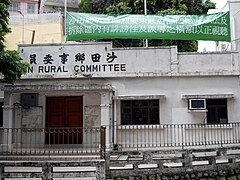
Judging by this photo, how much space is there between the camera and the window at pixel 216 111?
14312mm

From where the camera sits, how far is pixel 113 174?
29.8ft

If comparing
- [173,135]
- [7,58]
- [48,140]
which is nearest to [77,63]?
[48,140]

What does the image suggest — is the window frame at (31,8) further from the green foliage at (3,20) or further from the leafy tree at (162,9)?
the green foliage at (3,20)

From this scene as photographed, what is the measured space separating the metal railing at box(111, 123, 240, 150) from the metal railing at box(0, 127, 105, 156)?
3.82 feet

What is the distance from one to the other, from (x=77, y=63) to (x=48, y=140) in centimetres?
354

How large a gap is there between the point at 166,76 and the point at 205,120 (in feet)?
8.05

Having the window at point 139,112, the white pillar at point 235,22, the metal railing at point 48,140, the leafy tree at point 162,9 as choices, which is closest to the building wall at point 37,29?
the leafy tree at point 162,9

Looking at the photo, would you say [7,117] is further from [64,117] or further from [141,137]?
[141,137]

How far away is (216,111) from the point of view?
14406 millimetres

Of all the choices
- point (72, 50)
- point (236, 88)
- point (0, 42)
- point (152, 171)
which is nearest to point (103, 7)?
point (72, 50)

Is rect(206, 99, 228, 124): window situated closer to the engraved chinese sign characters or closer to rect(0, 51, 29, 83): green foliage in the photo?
the engraved chinese sign characters

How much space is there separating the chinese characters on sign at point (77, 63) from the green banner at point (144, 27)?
0.88 m

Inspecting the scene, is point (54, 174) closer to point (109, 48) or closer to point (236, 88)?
point (109, 48)

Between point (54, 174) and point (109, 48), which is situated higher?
point (109, 48)
